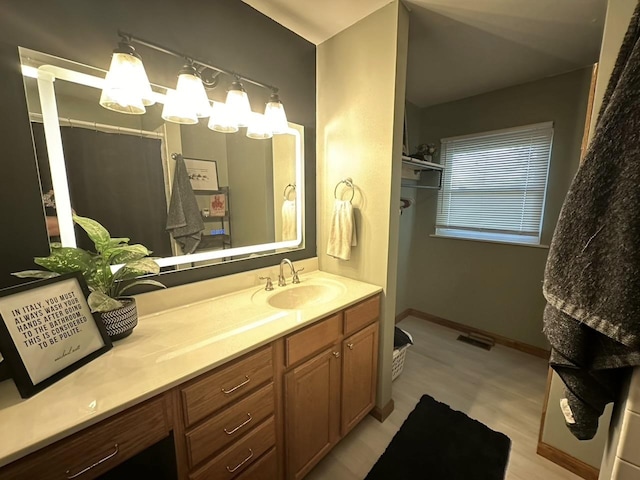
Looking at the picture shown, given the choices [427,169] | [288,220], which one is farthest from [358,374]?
[427,169]

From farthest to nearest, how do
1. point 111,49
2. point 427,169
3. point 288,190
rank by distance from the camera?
point 427,169, point 288,190, point 111,49

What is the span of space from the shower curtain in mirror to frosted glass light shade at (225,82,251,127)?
1.27 feet

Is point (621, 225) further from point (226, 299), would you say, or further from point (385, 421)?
point (385, 421)

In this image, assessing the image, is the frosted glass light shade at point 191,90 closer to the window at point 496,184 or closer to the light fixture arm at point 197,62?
the light fixture arm at point 197,62

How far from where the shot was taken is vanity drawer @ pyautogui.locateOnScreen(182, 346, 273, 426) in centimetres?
85

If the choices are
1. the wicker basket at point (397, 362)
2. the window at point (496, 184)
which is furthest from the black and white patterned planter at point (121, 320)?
the window at point (496, 184)

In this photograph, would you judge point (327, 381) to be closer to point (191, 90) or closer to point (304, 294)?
point (304, 294)

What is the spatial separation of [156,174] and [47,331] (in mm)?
726

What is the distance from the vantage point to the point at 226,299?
1.42 metres

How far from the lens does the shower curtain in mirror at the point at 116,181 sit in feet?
3.40

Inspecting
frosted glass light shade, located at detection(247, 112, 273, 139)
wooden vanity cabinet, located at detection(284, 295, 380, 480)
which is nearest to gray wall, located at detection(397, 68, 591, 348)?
wooden vanity cabinet, located at detection(284, 295, 380, 480)

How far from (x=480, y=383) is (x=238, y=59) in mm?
2750

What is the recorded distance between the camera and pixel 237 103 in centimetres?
137

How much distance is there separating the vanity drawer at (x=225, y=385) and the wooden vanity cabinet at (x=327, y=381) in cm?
13
